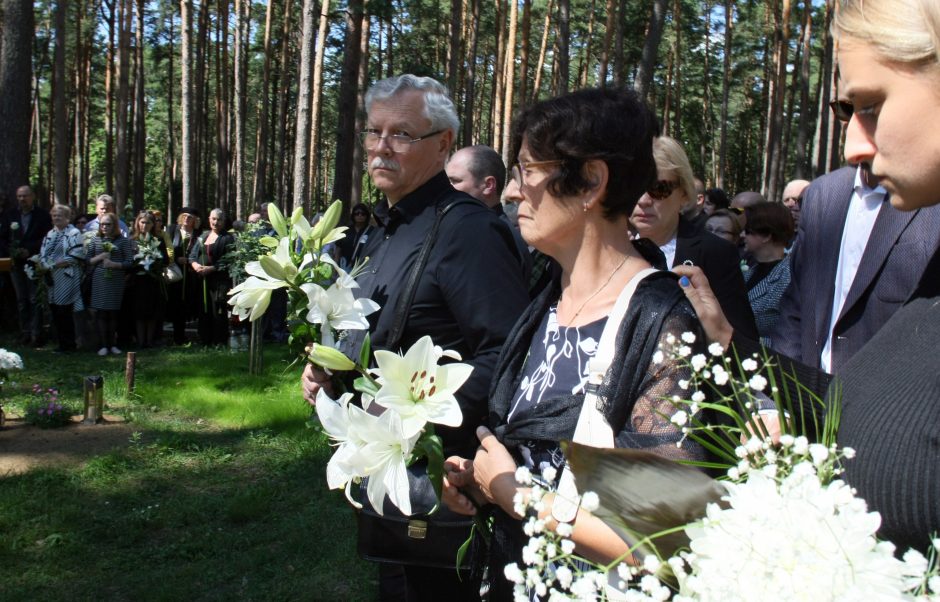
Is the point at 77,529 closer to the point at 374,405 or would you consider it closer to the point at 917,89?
the point at 374,405

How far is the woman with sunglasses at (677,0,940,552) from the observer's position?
94cm

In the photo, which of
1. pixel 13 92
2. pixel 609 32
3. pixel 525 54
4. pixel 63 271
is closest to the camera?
pixel 63 271

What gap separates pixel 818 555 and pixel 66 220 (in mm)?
12664

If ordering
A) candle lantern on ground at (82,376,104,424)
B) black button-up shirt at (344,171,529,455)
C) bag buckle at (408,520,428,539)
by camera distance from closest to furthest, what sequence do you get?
1. bag buckle at (408,520,428,539)
2. black button-up shirt at (344,171,529,455)
3. candle lantern on ground at (82,376,104,424)

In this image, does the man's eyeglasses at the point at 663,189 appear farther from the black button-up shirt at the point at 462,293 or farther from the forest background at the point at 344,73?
the forest background at the point at 344,73

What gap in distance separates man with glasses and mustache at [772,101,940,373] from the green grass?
1.85 meters

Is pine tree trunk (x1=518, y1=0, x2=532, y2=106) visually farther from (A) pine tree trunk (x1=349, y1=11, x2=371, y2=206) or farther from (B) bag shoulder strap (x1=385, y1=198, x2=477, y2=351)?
(B) bag shoulder strap (x1=385, y1=198, x2=477, y2=351)

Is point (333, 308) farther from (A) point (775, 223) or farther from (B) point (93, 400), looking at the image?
(B) point (93, 400)

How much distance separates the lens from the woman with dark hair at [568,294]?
171 centimetres

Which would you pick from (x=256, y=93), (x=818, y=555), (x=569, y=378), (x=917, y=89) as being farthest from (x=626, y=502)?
(x=256, y=93)

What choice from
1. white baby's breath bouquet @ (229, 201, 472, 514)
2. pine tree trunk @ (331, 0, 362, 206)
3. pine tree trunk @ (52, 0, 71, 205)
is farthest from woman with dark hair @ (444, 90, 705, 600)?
pine tree trunk @ (52, 0, 71, 205)

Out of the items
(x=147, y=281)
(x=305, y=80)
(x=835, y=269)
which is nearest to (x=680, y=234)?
(x=835, y=269)

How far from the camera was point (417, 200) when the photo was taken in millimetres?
2920

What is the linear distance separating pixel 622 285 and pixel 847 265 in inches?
40.6
